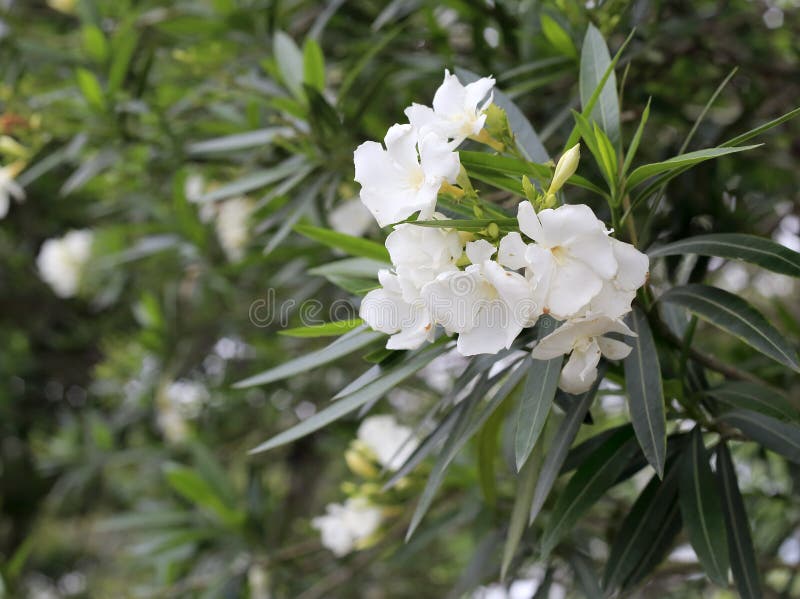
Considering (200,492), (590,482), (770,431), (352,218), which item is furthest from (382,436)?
(770,431)

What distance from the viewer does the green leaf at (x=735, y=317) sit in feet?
2.87

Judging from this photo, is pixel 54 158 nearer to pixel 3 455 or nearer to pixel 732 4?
pixel 732 4

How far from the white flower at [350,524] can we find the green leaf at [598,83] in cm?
94

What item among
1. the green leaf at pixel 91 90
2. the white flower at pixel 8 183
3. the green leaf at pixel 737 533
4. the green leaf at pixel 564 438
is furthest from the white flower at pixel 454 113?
the white flower at pixel 8 183

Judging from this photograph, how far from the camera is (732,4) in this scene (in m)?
1.99

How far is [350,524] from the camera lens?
1717 millimetres

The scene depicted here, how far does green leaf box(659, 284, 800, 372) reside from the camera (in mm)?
874

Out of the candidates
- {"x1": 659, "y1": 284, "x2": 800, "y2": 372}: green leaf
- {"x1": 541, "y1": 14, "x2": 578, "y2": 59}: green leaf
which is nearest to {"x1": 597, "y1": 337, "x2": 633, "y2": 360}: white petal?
{"x1": 659, "y1": 284, "x2": 800, "y2": 372}: green leaf

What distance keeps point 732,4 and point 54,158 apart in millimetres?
1607

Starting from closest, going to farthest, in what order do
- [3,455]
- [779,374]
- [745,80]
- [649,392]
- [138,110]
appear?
1. [649,392]
2. [779,374]
3. [138,110]
4. [745,80]
5. [3,455]

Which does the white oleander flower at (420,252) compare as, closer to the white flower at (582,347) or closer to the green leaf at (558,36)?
the white flower at (582,347)

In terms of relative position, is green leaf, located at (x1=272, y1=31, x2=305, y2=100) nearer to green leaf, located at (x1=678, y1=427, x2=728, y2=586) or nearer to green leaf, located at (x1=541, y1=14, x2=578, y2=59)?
green leaf, located at (x1=541, y1=14, x2=578, y2=59)

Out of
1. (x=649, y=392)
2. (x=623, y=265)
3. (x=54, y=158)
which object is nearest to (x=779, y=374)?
(x=649, y=392)

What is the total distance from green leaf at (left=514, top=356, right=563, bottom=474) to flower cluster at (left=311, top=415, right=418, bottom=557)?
78 centimetres
